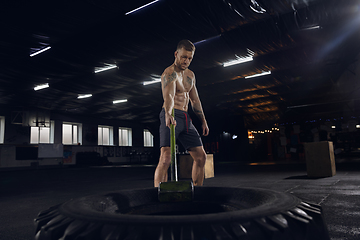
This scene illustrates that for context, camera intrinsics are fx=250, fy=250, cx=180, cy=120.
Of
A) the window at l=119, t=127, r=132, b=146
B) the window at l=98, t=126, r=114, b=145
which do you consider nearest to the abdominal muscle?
the window at l=98, t=126, r=114, b=145

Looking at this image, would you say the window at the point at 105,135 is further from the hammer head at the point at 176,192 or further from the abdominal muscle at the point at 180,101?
the hammer head at the point at 176,192

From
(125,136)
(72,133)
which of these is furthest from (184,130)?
(125,136)

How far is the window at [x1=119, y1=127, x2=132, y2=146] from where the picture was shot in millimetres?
20625

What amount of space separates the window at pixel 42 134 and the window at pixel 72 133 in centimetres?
98

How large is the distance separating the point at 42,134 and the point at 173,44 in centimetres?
1290

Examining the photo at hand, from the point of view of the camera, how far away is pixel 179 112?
2.38 m

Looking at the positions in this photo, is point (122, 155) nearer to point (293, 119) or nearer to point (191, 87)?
point (293, 119)

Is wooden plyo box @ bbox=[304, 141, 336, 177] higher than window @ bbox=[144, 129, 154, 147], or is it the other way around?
window @ bbox=[144, 129, 154, 147]

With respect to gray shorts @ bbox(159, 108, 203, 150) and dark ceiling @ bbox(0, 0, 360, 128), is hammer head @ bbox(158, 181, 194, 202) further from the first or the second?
dark ceiling @ bbox(0, 0, 360, 128)

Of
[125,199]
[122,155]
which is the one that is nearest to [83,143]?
[122,155]

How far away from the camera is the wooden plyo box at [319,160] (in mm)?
5000

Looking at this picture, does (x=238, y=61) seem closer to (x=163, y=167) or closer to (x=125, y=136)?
(x=163, y=167)

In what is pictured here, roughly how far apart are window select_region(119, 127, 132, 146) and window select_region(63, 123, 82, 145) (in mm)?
3644

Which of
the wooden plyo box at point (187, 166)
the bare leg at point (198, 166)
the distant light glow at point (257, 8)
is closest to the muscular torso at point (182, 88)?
the bare leg at point (198, 166)
